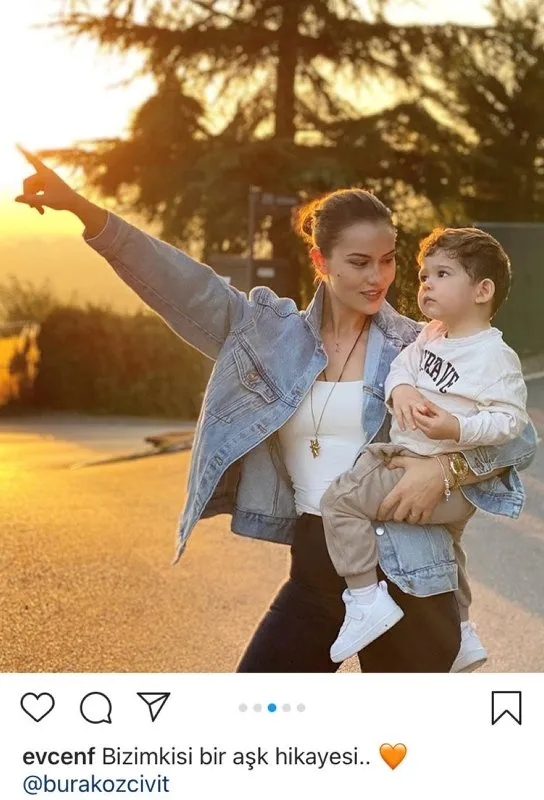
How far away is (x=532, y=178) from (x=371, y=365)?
495 centimetres

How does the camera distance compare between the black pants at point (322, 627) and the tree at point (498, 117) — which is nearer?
the black pants at point (322, 627)

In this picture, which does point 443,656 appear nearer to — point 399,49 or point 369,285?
point 369,285

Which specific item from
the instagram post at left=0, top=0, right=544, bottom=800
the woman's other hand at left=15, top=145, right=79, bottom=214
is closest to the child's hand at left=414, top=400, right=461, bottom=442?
the instagram post at left=0, top=0, right=544, bottom=800

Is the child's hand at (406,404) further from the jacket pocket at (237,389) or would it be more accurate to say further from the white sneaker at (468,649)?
the white sneaker at (468,649)

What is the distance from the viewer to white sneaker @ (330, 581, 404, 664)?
1.11 meters

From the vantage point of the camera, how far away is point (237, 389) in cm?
115

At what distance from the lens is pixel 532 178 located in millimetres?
5832
